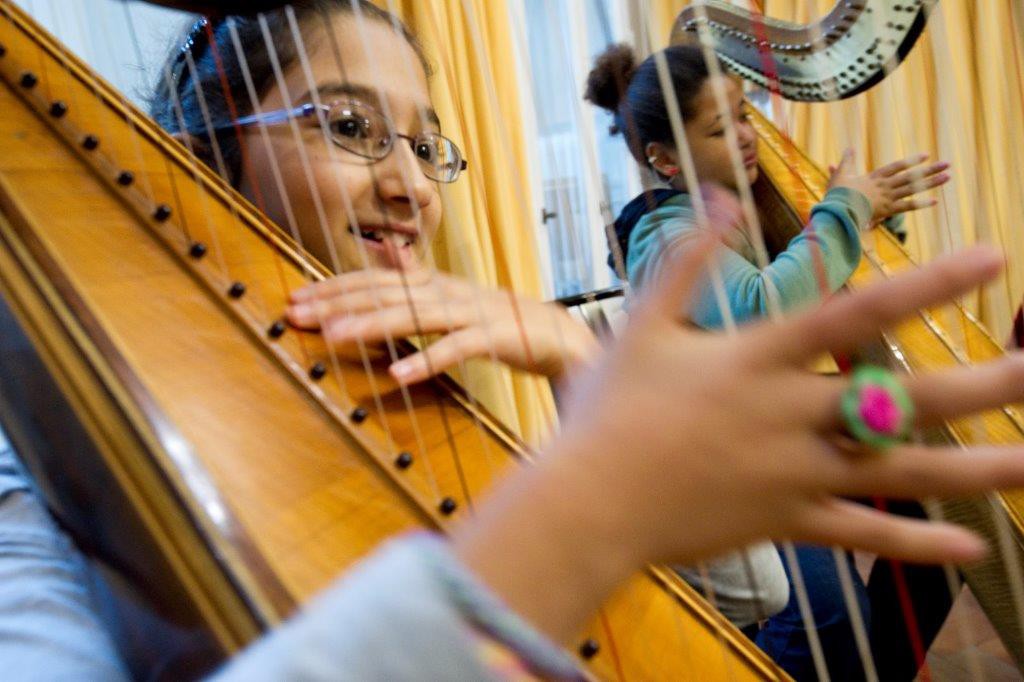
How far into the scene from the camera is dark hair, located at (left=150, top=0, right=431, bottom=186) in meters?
0.97

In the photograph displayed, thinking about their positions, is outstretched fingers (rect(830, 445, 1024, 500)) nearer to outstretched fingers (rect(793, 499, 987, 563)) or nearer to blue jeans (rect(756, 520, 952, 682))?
outstretched fingers (rect(793, 499, 987, 563))

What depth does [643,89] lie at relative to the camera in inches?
52.7

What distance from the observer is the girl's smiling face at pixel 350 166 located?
2.94 ft

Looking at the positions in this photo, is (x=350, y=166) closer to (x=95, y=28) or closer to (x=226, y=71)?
(x=226, y=71)

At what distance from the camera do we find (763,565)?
0.79 m

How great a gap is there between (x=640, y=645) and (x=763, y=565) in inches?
11.3

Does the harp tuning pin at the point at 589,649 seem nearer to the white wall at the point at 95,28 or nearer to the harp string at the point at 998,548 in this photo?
the harp string at the point at 998,548

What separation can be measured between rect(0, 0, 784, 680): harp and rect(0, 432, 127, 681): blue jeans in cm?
3

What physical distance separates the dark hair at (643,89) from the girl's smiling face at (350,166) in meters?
0.30

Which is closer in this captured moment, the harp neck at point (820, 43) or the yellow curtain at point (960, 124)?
the harp neck at point (820, 43)

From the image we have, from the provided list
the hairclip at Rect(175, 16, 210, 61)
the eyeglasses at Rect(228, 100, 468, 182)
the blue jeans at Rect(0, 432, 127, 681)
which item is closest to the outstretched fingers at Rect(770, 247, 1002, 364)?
the blue jeans at Rect(0, 432, 127, 681)

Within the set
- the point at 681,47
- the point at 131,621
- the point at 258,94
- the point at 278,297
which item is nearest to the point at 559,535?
the point at 131,621

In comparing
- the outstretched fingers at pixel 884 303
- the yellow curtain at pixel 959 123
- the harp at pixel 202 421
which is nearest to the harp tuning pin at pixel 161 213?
the harp at pixel 202 421

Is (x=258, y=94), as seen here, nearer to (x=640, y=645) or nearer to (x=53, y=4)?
(x=640, y=645)
